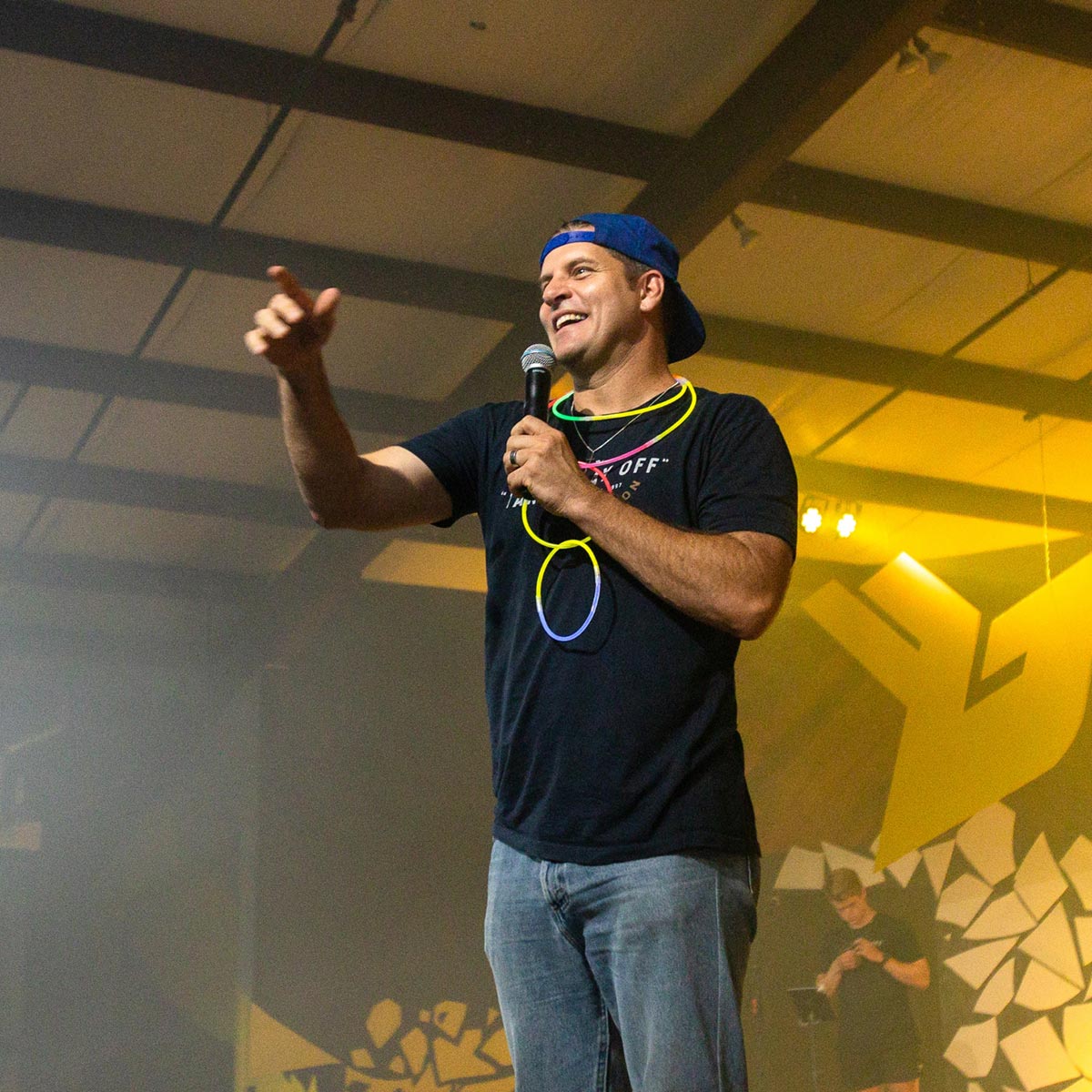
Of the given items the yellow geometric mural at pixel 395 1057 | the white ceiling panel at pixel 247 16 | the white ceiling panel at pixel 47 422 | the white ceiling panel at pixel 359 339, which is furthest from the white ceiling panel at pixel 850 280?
the yellow geometric mural at pixel 395 1057

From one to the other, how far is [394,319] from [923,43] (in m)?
1.83

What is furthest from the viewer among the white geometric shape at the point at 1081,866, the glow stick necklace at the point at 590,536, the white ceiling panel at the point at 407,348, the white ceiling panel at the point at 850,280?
the white ceiling panel at the point at 407,348

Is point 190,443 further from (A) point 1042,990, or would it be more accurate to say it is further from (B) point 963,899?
(A) point 1042,990

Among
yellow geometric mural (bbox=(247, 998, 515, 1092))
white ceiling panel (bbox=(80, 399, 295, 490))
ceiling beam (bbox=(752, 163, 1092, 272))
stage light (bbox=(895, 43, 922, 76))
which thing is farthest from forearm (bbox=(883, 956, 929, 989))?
stage light (bbox=(895, 43, 922, 76))

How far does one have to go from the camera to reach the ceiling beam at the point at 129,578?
4.18 meters

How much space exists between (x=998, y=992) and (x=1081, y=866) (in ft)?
1.44

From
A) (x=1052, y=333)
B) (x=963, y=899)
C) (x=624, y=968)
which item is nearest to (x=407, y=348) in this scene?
(x=1052, y=333)

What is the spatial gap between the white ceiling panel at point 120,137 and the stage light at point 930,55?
5.85 ft

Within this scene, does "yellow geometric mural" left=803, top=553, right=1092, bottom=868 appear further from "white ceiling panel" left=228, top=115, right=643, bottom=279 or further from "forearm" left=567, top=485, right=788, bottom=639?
"forearm" left=567, top=485, right=788, bottom=639

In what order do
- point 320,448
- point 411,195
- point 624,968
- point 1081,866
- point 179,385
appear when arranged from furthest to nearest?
point 179,385 < point 411,195 < point 1081,866 < point 320,448 < point 624,968

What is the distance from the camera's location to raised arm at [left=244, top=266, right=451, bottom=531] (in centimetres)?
123

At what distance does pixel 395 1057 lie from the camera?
4211 mm

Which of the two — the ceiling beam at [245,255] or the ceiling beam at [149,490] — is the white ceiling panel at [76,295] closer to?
the ceiling beam at [245,255]

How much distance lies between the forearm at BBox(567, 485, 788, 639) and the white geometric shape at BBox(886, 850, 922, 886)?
3.21 metres
